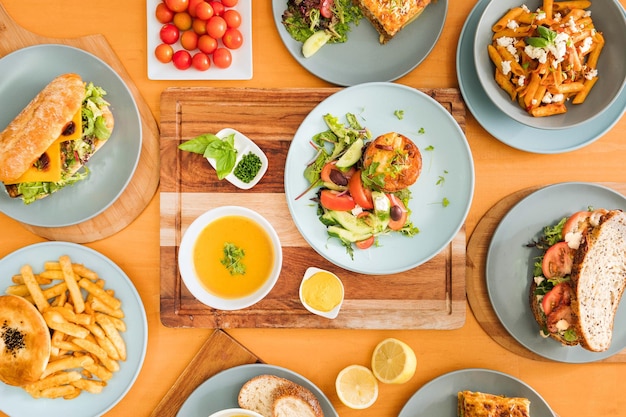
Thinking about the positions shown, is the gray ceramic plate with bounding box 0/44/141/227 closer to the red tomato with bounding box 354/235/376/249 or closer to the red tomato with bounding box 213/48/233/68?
the red tomato with bounding box 213/48/233/68

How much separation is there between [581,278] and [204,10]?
2460 mm

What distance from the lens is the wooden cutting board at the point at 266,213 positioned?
294 cm

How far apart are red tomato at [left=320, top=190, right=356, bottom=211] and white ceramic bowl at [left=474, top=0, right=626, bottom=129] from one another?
91 centimetres

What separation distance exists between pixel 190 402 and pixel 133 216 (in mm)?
1093

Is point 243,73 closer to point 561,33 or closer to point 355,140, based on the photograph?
point 355,140

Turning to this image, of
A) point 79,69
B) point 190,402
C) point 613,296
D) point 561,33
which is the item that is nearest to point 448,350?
point 613,296

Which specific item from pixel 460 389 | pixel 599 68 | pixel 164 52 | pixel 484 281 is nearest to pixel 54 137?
pixel 164 52

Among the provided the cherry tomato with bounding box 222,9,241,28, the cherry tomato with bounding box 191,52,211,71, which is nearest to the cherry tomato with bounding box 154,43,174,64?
the cherry tomato with bounding box 191,52,211,71

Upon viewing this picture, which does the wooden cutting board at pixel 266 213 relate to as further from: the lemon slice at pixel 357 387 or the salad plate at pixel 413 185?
the lemon slice at pixel 357 387

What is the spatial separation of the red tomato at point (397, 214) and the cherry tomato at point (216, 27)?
1.29m

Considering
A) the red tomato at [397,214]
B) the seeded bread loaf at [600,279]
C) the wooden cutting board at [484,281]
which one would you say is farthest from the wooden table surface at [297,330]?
the red tomato at [397,214]

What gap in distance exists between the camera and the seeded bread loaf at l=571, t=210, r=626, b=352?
2738mm

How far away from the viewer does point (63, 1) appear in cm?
307

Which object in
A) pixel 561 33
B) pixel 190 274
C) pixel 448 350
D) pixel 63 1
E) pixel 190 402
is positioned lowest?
pixel 190 402
